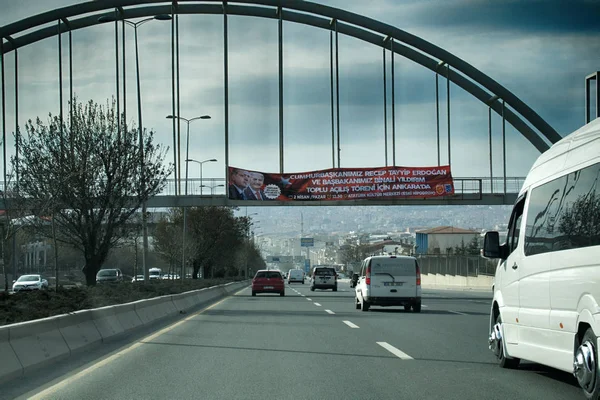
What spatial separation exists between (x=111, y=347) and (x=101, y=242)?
19.9 meters

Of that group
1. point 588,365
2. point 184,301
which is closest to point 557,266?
point 588,365

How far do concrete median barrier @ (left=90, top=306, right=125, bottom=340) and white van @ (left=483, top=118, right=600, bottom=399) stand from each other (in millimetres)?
7651

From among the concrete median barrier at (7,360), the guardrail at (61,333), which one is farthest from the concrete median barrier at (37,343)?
the concrete median barrier at (7,360)

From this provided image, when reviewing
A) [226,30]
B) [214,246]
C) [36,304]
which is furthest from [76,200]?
[214,246]

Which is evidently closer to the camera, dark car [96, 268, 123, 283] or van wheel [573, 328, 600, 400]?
van wheel [573, 328, 600, 400]

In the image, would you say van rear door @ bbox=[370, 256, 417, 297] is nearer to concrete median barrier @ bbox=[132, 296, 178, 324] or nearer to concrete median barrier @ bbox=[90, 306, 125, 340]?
concrete median barrier @ bbox=[132, 296, 178, 324]

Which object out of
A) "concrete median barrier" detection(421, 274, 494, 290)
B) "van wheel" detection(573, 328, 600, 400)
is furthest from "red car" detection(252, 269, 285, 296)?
"van wheel" detection(573, 328, 600, 400)

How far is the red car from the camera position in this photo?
136 ft

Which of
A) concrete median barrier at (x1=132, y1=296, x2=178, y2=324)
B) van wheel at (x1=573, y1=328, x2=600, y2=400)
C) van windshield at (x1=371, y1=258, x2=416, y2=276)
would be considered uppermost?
van wheel at (x1=573, y1=328, x2=600, y2=400)

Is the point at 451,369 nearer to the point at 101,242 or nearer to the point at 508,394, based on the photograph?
the point at 508,394

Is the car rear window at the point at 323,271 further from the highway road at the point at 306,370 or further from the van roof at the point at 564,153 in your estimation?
the van roof at the point at 564,153

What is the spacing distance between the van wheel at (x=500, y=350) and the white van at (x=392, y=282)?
13.7 metres

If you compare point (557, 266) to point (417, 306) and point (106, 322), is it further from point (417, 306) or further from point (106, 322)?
point (417, 306)

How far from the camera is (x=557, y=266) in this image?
822 centimetres
